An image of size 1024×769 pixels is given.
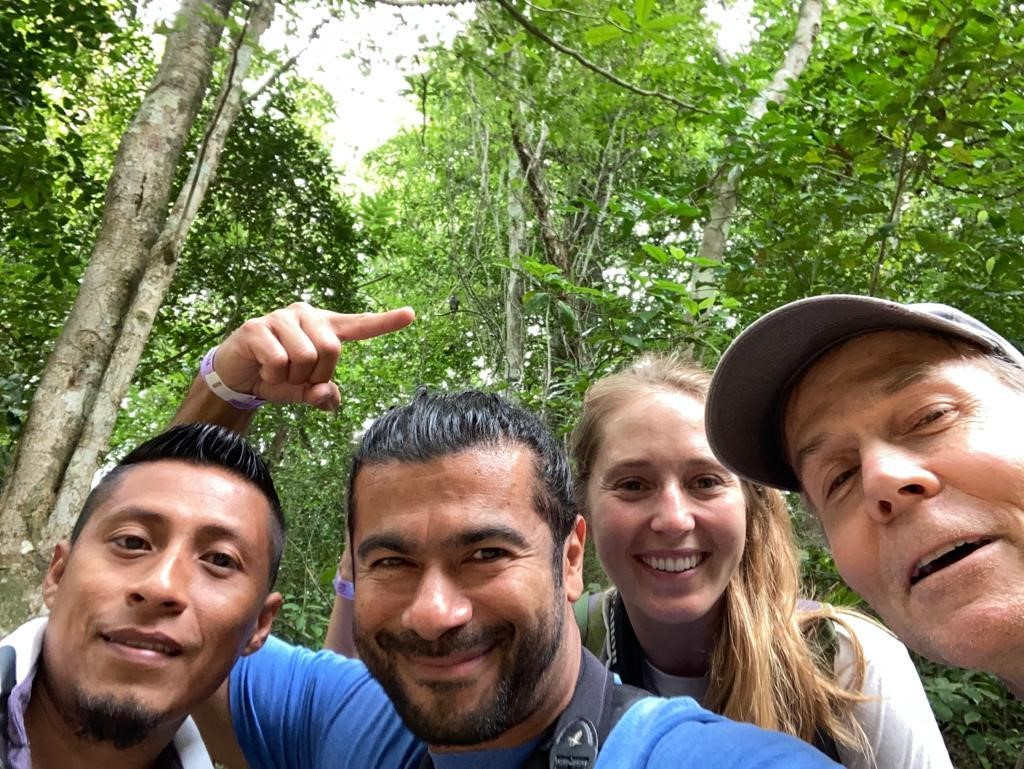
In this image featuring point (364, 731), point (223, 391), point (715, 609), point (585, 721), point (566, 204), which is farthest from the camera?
point (566, 204)

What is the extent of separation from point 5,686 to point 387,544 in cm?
99

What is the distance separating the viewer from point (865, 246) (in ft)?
10.8

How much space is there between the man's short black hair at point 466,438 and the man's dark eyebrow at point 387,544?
7.3 inches

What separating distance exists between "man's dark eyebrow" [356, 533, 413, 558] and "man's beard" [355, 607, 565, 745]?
18 centimetres

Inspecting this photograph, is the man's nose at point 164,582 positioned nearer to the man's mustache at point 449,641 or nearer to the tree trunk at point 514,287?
the man's mustache at point 449,641

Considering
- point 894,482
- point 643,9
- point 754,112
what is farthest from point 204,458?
point 754,112

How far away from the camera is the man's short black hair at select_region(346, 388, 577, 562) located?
68.6 inches

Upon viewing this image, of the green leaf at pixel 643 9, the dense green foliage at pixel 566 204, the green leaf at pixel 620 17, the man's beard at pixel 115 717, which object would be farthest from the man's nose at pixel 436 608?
the green leaf at pixel 620 17

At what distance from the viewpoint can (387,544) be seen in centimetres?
162

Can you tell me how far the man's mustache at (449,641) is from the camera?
153cm

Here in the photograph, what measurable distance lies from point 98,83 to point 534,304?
5.59 m

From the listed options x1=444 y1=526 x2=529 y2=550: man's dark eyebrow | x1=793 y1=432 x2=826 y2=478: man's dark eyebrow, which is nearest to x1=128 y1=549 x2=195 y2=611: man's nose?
x1=444 y1=526 x2=529 y2=550: man's dark eyebrow

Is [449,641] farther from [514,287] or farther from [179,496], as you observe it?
[514,287]

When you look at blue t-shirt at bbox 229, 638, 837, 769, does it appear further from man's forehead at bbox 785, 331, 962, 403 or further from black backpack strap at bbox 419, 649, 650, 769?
man's forehead at bbox 785, 331, 962, 403
